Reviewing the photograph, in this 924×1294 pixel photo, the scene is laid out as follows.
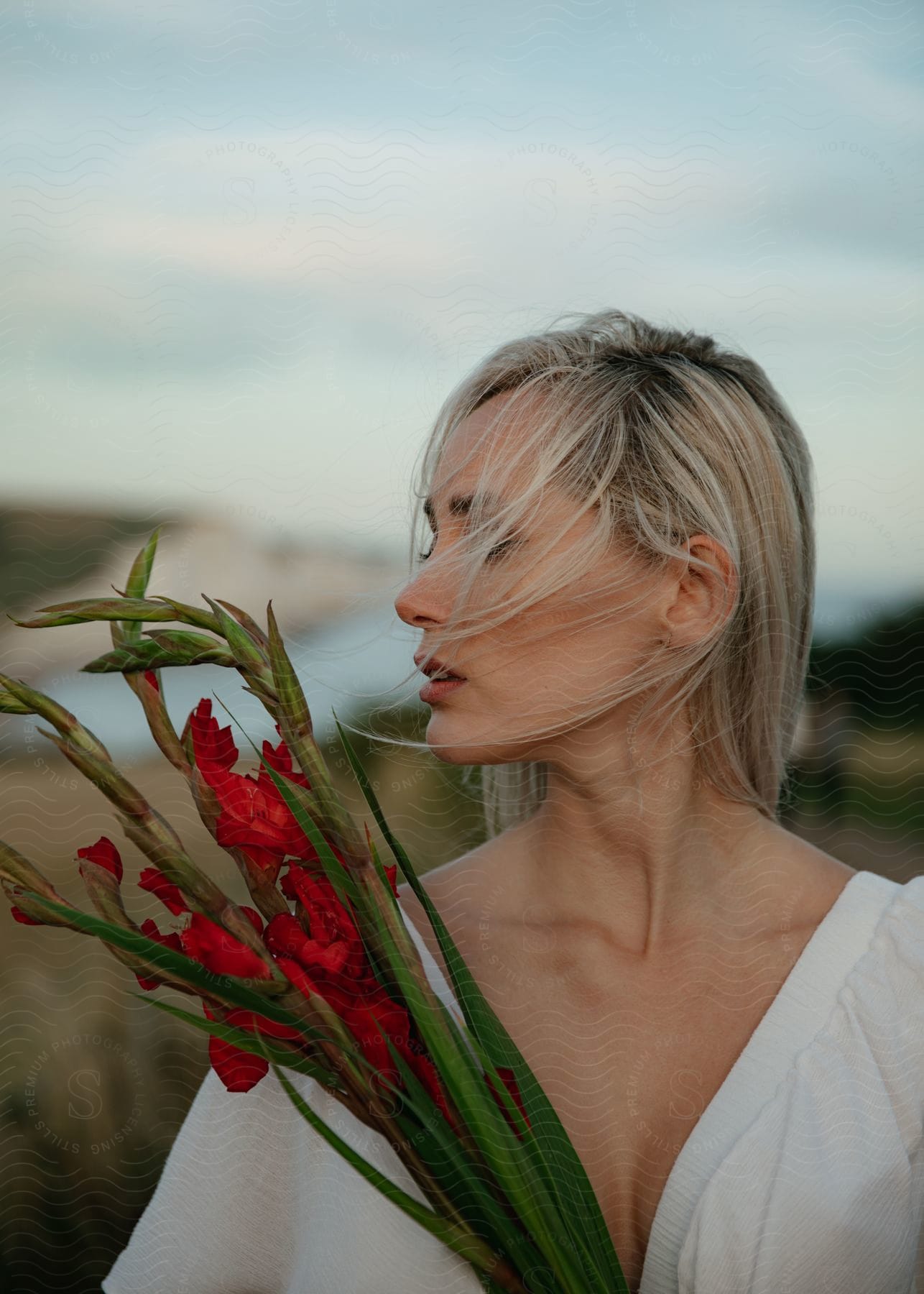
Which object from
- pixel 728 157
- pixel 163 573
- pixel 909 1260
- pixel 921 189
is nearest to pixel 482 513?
pixel 163 573

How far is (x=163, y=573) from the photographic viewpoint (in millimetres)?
657

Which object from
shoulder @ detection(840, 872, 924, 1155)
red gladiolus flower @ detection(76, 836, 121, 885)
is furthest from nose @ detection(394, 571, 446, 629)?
shoulder @ detection(840, 872, 924, 1155)

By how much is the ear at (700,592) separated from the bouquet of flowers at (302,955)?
29 cm

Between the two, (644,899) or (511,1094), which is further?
(644,899)

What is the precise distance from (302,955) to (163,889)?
0.07 m

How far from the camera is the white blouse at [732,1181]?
25.2 inches

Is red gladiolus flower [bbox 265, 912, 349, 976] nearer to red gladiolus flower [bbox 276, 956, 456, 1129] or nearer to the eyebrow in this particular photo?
red gladiolus flower [bbox 276, 956, 456, 1129]

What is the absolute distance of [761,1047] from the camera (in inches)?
28.1

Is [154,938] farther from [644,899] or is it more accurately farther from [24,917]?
[644,899]

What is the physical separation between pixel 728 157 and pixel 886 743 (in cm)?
44

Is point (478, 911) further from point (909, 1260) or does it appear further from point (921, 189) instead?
point (921, 189)

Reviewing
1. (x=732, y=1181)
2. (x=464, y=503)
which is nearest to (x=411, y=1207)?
(x=732, y=1181)

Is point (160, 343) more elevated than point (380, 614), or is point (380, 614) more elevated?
point (160, 343)

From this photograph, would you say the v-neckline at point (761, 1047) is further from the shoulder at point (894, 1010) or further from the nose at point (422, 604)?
the nose at point (422, 604)
